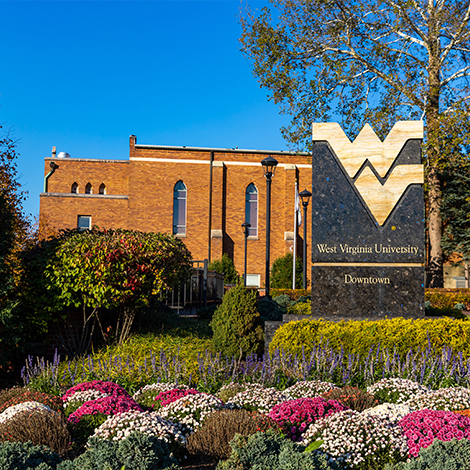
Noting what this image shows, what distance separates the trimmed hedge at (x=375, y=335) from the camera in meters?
5.99

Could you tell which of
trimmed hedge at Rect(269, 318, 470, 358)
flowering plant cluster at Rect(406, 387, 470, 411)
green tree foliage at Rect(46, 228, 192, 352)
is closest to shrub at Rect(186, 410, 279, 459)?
flowering plant cluster at Rect(406, 387, 470, 411)

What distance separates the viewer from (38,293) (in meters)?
7.63

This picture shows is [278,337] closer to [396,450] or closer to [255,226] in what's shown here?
[396,450]

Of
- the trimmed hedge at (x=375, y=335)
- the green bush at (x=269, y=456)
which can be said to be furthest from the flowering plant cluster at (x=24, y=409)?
the trimmed hedge at (x=375, y=335)

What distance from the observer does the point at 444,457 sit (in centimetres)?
263

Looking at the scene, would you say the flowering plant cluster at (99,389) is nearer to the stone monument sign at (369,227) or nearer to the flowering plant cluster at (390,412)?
the flowering plant cluster at (390,412)

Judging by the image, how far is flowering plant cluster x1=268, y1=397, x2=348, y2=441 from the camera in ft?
12.2

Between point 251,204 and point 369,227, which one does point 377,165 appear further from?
point 251,204

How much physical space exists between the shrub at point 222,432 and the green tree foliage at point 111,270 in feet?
13.5

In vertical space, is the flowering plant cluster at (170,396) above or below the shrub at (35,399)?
above

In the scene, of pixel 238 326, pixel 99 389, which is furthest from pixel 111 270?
pixel 99 389

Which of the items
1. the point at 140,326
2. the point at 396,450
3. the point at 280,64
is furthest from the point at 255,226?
the point at 396,450

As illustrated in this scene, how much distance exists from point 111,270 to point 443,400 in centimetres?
509

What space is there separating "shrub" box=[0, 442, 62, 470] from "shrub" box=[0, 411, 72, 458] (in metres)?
0.61
